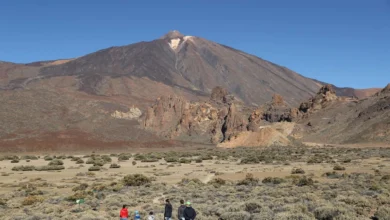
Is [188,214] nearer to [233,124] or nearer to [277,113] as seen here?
[233,124]

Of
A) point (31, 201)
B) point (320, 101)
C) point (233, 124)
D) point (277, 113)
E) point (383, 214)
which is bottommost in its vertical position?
point (31, 201)

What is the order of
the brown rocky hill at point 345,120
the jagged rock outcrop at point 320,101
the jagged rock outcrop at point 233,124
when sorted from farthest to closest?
the jagged rock outcrop at point 320,101 < the jagged rock outcrop at point 233,124 < the brown rocky hill at point 345,120

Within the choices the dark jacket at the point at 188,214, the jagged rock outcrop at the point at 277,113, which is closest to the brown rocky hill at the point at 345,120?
the jagged rock outcrop at the point at 277,113

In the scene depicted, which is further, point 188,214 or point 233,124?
point 233,124

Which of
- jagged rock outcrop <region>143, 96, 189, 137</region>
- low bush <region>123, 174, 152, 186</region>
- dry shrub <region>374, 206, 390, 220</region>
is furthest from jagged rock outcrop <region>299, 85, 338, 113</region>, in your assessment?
dry shrub <region>374, 206, 390, 220</region>

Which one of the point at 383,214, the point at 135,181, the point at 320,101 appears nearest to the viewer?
the point at 383,214

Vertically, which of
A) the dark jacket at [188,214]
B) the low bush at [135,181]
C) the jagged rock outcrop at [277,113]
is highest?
the jagged rock outcrop at [277,113]

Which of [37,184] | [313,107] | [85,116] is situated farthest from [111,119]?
[37,184]

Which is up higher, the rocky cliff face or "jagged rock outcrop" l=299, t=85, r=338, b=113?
"jagged rock outcrop" l=299, t=85, r=338, b=113

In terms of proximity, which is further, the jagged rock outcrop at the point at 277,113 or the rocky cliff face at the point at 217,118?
the jagged rock outcrop at the point at 277,113

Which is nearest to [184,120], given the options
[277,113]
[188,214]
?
[277,113]

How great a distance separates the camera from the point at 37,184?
32.1 m

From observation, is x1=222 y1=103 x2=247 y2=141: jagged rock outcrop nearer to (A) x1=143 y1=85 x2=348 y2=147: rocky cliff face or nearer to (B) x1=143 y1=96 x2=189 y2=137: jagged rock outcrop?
(A) x1=143 y1=85 x2=348 y2=147: rocky cliff face

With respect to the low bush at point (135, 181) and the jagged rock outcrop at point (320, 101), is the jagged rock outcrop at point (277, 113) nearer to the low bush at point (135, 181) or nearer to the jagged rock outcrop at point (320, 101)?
the jagged rock outcrop at point (320, 101)
